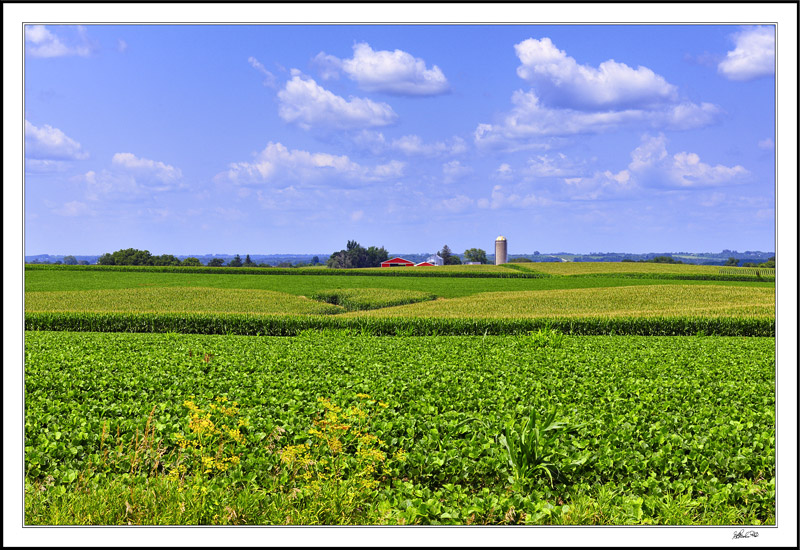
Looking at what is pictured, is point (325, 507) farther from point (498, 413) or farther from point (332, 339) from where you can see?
point (332, 339)

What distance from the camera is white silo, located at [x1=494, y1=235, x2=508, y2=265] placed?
7181 cm

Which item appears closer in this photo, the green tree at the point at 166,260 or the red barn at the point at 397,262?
the green tree at the point at 166,260

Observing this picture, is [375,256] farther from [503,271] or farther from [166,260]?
[166,260]

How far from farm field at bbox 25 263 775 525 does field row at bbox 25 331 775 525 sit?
0.07ft

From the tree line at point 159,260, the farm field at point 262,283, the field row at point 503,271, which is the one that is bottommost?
the farm field at point 262,283

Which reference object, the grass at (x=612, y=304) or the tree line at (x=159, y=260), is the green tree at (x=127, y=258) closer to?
the tree line at (x=159, y=260)

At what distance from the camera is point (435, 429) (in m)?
5.24

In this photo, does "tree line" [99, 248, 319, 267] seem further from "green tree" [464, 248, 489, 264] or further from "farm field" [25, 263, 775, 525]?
"green tree" [464, 248, 489, 264]

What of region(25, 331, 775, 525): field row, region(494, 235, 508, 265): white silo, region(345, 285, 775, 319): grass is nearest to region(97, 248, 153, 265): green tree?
region(345, 285, 775, 319): grass

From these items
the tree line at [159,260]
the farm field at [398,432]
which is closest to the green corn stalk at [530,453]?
the farm field at [398,432]

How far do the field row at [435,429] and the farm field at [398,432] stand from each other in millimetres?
23

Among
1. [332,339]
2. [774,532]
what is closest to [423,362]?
[332,339]

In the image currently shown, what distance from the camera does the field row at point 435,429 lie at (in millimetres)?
4051

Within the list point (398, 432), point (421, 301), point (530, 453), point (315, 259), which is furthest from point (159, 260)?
point (530, 453)
